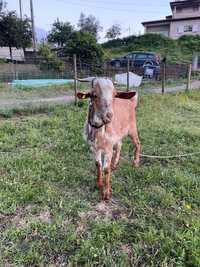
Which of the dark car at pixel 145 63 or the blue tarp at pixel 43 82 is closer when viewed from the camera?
the blue tarp at pixel 43 82

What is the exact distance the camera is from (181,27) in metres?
29.5

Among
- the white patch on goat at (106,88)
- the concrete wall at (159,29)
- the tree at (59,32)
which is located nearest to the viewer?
the white patch on goat at (106,88)

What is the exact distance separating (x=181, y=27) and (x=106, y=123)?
100 feet

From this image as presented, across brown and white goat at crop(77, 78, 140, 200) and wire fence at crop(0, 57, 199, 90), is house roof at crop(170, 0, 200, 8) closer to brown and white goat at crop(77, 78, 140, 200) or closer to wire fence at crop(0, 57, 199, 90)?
wire fence at crop(0, 57, 199, 90)

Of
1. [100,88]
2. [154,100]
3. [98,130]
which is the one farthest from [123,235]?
[154,100]

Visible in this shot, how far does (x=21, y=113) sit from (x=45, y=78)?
5.91 metres

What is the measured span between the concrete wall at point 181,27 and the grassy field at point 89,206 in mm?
27889

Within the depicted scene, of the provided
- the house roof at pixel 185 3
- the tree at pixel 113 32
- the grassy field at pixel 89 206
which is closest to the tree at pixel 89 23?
the tree at pixel 113 32

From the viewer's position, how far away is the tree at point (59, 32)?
24344 mm

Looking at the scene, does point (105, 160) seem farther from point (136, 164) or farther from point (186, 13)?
point (186, 13)

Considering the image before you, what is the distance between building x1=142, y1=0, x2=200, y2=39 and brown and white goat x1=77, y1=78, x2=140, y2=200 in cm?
2860

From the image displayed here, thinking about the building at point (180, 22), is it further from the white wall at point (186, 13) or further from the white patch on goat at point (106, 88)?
the white patch on goat at point (106, 88)

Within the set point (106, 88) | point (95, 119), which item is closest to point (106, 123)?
point (95, 119)

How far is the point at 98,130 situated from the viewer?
259 centimetres
